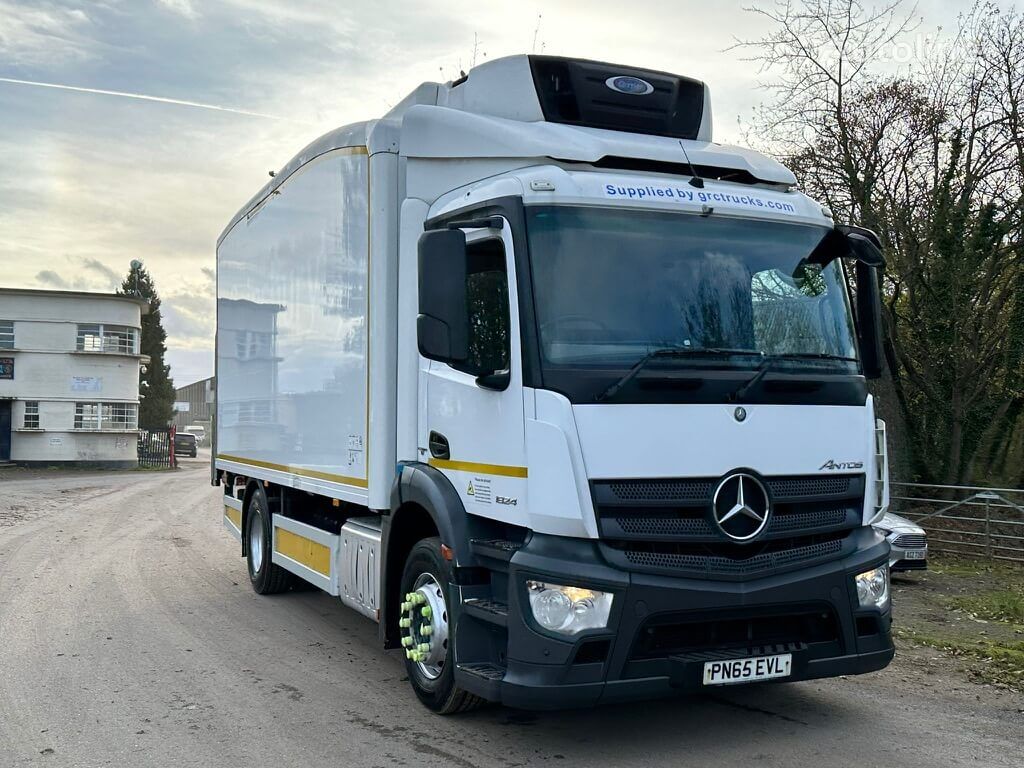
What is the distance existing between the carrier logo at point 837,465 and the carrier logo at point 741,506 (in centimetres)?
47

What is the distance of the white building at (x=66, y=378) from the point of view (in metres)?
41.9

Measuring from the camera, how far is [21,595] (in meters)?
10.1

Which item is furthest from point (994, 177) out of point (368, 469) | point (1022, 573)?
point (368, 469)

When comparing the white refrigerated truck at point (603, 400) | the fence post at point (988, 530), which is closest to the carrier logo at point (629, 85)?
the white refrigerated truck at point (603, 400)

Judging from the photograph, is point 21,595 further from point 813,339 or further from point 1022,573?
point 1022,573

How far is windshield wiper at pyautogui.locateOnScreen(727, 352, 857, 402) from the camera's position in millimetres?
5090

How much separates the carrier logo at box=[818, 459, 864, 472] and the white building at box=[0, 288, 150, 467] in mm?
42609

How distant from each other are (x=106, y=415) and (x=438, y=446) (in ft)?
137

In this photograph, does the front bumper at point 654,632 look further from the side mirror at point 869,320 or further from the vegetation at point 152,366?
the vegetation at point 152,366

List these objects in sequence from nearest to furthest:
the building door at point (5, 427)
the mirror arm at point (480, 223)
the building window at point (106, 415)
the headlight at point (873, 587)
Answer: the mirror arm at point (480, 223) < the headlight at point (873, 587) < the building door at point (5, 427) < the building window at point (106, 415)

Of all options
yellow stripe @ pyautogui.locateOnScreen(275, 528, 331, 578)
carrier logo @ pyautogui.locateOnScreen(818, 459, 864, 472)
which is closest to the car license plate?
carrier logo @ pyautogui.locateOnScreen(818, 459, 864, 472)

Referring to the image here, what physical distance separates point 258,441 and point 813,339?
5887 mm

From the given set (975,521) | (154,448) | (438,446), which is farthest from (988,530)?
(154,448)

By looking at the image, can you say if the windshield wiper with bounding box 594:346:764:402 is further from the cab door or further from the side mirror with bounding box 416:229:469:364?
the side mirror with bounding box 416:229:469:364
